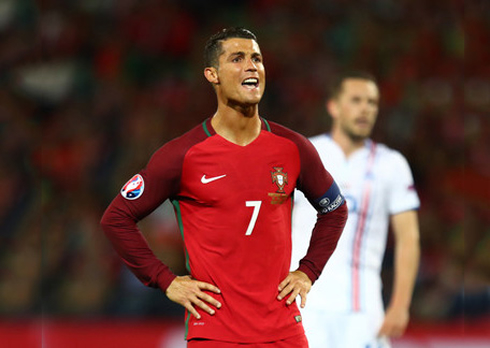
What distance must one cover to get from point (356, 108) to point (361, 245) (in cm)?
84

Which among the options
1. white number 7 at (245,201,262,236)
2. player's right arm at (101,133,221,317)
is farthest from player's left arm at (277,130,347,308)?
player's right arm at (101,133,221,317)

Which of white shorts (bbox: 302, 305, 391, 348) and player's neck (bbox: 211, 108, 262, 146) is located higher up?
player's neck (bbox: 211, 108, 262, 146)

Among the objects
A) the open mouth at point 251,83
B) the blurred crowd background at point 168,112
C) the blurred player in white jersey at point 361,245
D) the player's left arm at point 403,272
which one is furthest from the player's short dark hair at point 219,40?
the blurred crowd background at point 168,112

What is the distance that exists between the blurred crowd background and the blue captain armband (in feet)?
13.3

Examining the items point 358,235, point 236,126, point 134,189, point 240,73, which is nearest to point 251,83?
point 240,73

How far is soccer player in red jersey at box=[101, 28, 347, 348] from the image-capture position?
286 centimetres

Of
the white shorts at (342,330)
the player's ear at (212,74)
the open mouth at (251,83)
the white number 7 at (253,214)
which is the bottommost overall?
the white shorts at (342,330)

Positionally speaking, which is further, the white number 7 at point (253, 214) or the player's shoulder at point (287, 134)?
the player's shoulder at point (287, 134)

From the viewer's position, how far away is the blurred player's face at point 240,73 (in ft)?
9.73

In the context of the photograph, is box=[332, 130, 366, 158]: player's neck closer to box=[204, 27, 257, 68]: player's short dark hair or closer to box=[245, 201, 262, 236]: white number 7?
box=[204, 27, 257, 68]: player's short dark hair

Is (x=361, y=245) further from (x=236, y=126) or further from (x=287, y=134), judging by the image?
(x=236, y=126)

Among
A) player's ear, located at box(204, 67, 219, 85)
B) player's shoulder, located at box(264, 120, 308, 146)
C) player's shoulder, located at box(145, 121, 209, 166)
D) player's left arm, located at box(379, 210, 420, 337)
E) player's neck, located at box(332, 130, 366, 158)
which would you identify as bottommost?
player's left arm, located at box(379, 210, 420, 337)

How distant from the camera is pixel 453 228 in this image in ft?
27.4

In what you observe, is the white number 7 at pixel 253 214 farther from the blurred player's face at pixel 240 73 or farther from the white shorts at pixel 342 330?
the white shorts at pixel 342 330
